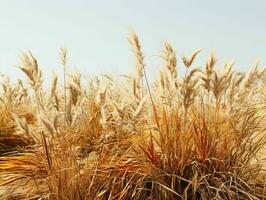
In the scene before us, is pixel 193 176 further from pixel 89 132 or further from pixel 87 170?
pixel 89 132

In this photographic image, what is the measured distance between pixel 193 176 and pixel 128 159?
1.47ft

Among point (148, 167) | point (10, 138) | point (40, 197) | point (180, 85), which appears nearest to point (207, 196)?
point (148, 167)

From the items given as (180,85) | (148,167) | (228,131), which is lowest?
(148,167)

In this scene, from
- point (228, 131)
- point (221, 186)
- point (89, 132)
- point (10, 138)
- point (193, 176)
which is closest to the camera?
point (221, 186)

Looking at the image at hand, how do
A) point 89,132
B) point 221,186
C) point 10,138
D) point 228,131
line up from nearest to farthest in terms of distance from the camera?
point 221,186 < point 228,131 < point 89,132 < point 10,138

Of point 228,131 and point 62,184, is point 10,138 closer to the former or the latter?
point 62,184

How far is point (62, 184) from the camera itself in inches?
108

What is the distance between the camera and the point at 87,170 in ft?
9.21

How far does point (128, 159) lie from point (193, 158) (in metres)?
0.43

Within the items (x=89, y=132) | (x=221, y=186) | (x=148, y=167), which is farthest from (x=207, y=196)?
(x=89, y=132)

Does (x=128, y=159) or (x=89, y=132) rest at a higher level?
(x=89, y=132)

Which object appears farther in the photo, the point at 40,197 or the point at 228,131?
the point at 228,131

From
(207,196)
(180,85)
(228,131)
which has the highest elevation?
(180,85)

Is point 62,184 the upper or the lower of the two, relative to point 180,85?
lower
